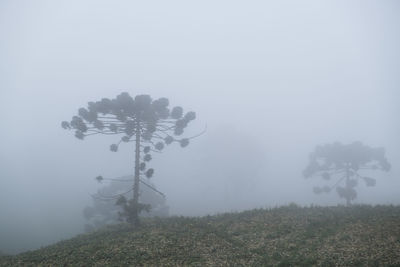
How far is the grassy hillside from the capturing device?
12.2 metres

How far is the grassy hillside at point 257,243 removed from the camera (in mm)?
12164

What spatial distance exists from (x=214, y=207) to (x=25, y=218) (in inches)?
1625

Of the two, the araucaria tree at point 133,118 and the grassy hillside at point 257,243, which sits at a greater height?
the araucaria tree at point 133,118

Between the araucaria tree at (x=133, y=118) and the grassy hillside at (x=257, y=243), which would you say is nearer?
the grassy hillside at (x=257, y=243)

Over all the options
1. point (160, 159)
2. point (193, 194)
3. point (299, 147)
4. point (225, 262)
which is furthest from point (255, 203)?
point (299, 147)

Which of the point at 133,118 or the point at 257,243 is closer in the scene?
the point at 257,243

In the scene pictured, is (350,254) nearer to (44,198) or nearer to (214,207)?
(214,207)

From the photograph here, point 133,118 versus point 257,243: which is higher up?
point 133,118

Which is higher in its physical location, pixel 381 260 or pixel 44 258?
pixel 381 260

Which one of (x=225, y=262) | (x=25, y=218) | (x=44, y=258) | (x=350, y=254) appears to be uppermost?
(x=350, y=254)

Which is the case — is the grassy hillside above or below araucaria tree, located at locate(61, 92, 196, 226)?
below

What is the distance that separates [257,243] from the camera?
14.9 meters

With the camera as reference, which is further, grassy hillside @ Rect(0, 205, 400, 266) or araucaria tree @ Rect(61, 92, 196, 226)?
araucaria tree @ Rect(61, 92, 196, 226)

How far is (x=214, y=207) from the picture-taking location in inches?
2454
